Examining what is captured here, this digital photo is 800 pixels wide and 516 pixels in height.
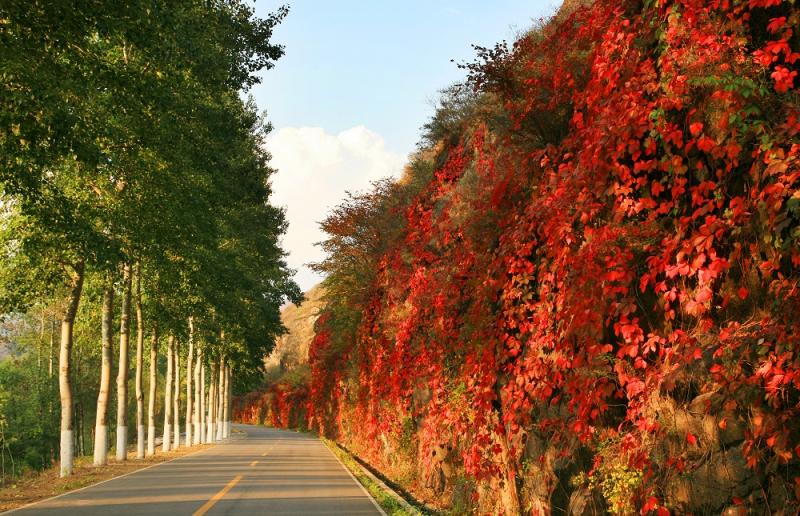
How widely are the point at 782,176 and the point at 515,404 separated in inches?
190

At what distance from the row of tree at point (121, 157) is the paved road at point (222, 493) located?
12.8 feet

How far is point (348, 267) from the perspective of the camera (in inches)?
1423

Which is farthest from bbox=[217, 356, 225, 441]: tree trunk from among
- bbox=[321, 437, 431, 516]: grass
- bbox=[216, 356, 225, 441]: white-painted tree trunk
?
bbox=[321, 437, 431, 516]: grass

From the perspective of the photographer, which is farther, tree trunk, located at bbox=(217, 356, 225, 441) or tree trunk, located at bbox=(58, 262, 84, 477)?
tree trunk, located at bbox=(217, 356, 225, 441)

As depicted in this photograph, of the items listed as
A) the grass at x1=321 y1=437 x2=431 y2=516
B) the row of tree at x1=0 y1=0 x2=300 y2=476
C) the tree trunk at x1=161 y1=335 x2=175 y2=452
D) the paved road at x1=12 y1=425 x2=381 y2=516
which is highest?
the row of tree at x1=0 y1=0 x2=300 y2=476

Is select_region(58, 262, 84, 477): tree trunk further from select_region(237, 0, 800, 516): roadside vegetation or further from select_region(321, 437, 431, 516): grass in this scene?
select_region(237, 0, 800, 516): roadside vegetation

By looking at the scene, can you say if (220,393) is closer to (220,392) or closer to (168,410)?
(220,392)

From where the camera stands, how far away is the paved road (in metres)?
14.2

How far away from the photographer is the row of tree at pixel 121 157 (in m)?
12.3

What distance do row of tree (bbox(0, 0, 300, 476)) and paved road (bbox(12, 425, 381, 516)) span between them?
389 centimetres

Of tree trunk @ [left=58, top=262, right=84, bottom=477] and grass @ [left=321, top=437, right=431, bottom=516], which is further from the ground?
tree trunk @ [left=58, top=262, right=84, bottom=477]

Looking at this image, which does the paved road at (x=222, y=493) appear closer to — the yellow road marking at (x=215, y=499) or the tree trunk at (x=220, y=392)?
the yellow road marking at (x=215, y=499)

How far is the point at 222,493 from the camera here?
55.9ft

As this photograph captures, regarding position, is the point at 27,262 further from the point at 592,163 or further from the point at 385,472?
the point at 592,163
